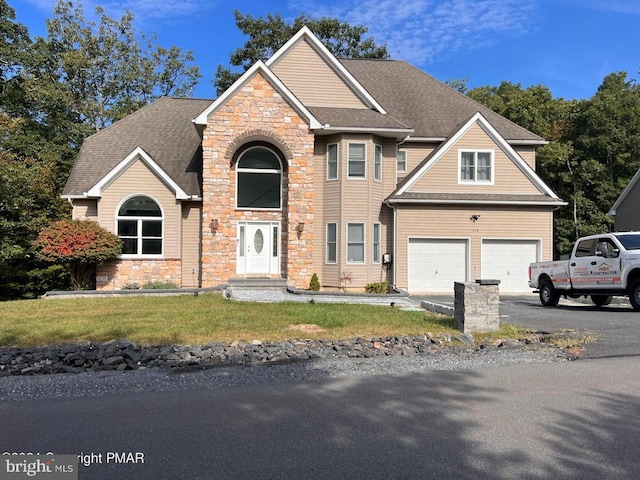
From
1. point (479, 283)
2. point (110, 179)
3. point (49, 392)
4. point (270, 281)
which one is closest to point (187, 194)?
point (110, 179)

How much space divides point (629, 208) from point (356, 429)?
28.7 meters

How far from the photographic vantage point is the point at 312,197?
2016 centimetres

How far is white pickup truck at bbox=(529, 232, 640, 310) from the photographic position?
44.6 feet

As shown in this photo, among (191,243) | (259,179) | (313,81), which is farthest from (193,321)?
(313,81)

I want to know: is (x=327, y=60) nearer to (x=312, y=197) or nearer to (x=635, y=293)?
(x=312, y=197)

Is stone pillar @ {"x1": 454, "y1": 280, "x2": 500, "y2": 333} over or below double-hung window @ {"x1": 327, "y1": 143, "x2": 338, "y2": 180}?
below

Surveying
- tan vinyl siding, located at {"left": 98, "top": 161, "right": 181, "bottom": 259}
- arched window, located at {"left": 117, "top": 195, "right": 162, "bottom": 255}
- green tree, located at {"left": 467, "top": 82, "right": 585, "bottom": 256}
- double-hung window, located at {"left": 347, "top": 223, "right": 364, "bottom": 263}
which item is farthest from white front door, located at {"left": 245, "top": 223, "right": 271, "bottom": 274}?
green tree, located at {"left": 467, "top": 82, "right": 585, "bottom": 256}

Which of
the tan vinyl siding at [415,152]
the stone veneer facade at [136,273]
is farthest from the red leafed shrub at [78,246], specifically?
the tan vinyl siding at [415,152]

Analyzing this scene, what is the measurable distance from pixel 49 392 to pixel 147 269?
14195 mm

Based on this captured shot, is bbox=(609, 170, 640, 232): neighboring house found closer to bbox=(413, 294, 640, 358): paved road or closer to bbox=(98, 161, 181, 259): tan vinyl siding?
bbox=(413, 294, 640, 358): paved road

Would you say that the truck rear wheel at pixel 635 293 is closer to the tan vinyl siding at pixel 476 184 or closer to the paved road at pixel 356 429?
the paved road at pixel 356 429

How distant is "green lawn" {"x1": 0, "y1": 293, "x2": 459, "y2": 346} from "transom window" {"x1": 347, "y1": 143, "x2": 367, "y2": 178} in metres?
7.75

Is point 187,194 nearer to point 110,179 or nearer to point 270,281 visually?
point 110,179

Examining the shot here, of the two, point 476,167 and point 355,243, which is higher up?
point 476,167
